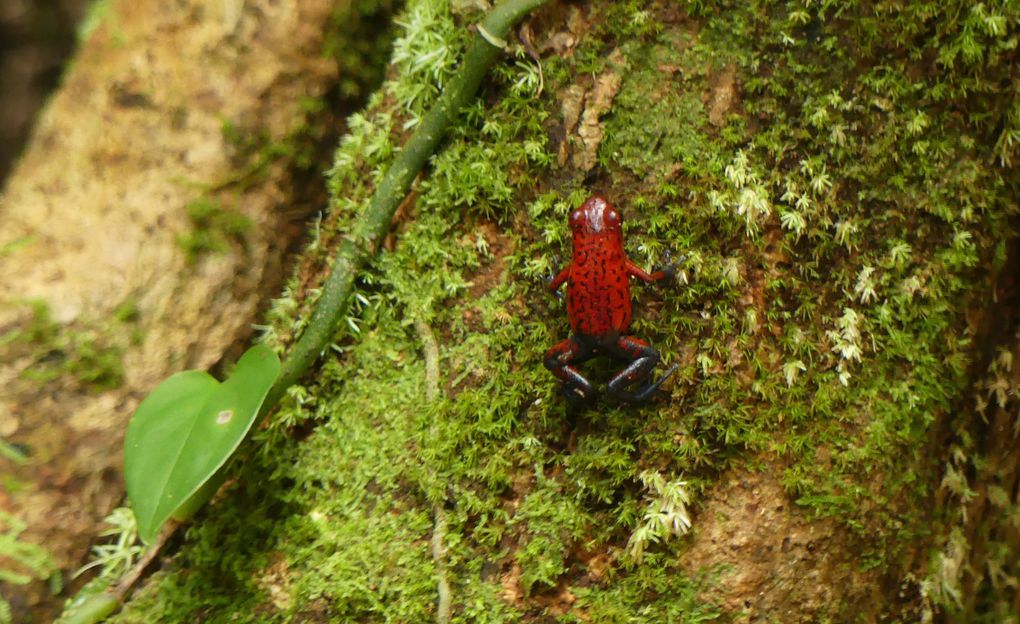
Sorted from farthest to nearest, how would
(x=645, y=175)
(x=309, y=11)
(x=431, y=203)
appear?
(x=309, y=11), (x=431, y=203), (x=645, y=175)

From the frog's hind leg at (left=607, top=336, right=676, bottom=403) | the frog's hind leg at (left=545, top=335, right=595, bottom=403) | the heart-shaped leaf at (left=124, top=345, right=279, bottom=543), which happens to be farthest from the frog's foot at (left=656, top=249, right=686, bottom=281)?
the heart-shaped leaf at (left=124, top=345, right=279, bottom=543)

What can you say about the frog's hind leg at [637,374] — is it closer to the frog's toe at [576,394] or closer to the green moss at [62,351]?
the frog's toe at [576,394]

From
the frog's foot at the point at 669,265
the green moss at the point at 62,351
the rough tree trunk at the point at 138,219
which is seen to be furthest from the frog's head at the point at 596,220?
the green moss at the point at 62,351

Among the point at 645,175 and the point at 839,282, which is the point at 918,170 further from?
the point at 645,175

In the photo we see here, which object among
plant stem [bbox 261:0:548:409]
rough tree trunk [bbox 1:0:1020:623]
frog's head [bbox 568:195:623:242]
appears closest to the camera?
rough tree trunk [bbox 1:0:1020:623]

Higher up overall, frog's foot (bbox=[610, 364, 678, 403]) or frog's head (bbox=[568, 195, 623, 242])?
frog's head (bbox=[568, 195, 623, 242])

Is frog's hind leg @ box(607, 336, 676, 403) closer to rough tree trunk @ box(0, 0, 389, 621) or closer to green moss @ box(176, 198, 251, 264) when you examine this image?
rough tree trunk @ box(0, 0, 389, 621)

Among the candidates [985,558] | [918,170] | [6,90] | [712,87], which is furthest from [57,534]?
[6,90]
